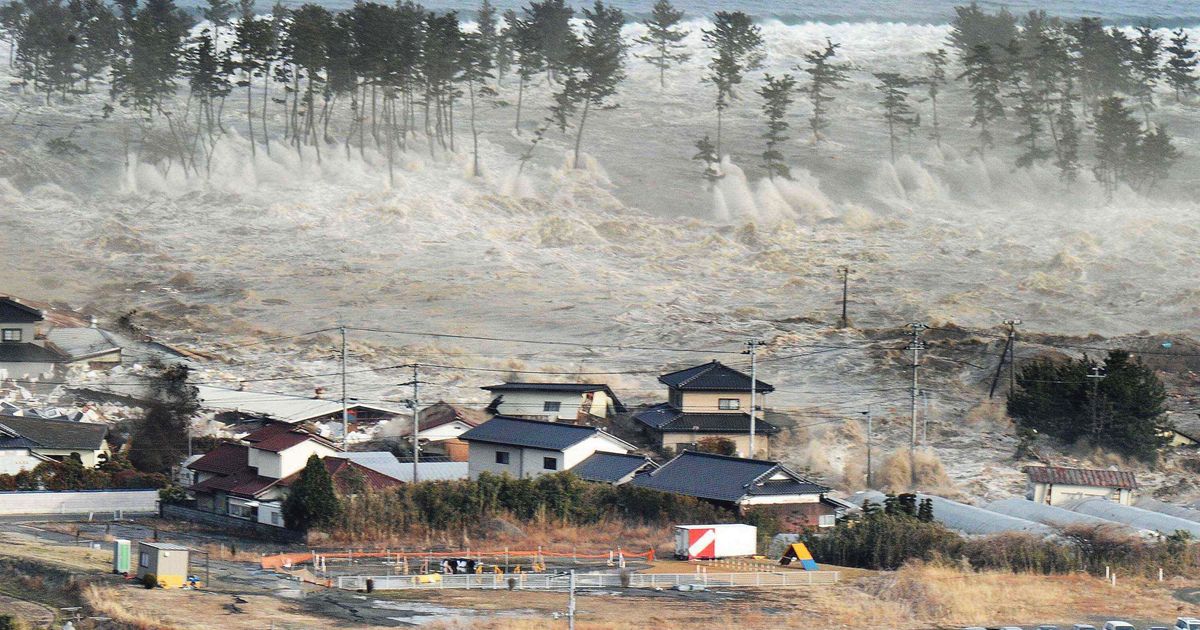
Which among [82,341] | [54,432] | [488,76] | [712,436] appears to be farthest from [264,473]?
[488,76]

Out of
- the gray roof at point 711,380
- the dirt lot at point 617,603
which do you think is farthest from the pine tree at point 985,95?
the dirt lot at point 617,603

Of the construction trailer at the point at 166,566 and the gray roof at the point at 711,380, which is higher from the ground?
the gray roof at the point at 711,380

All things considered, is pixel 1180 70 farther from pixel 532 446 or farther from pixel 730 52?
pixel 532 446

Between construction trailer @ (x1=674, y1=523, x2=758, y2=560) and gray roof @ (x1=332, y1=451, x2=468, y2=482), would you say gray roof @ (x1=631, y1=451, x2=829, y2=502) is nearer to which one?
construction trailer @ (x1=674, y1=523, x2=758, y2=560)

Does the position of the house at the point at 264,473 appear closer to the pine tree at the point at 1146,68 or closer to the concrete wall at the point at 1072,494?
the concrete wall at the point at 1072,494

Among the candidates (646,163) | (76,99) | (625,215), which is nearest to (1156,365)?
(625,215)
